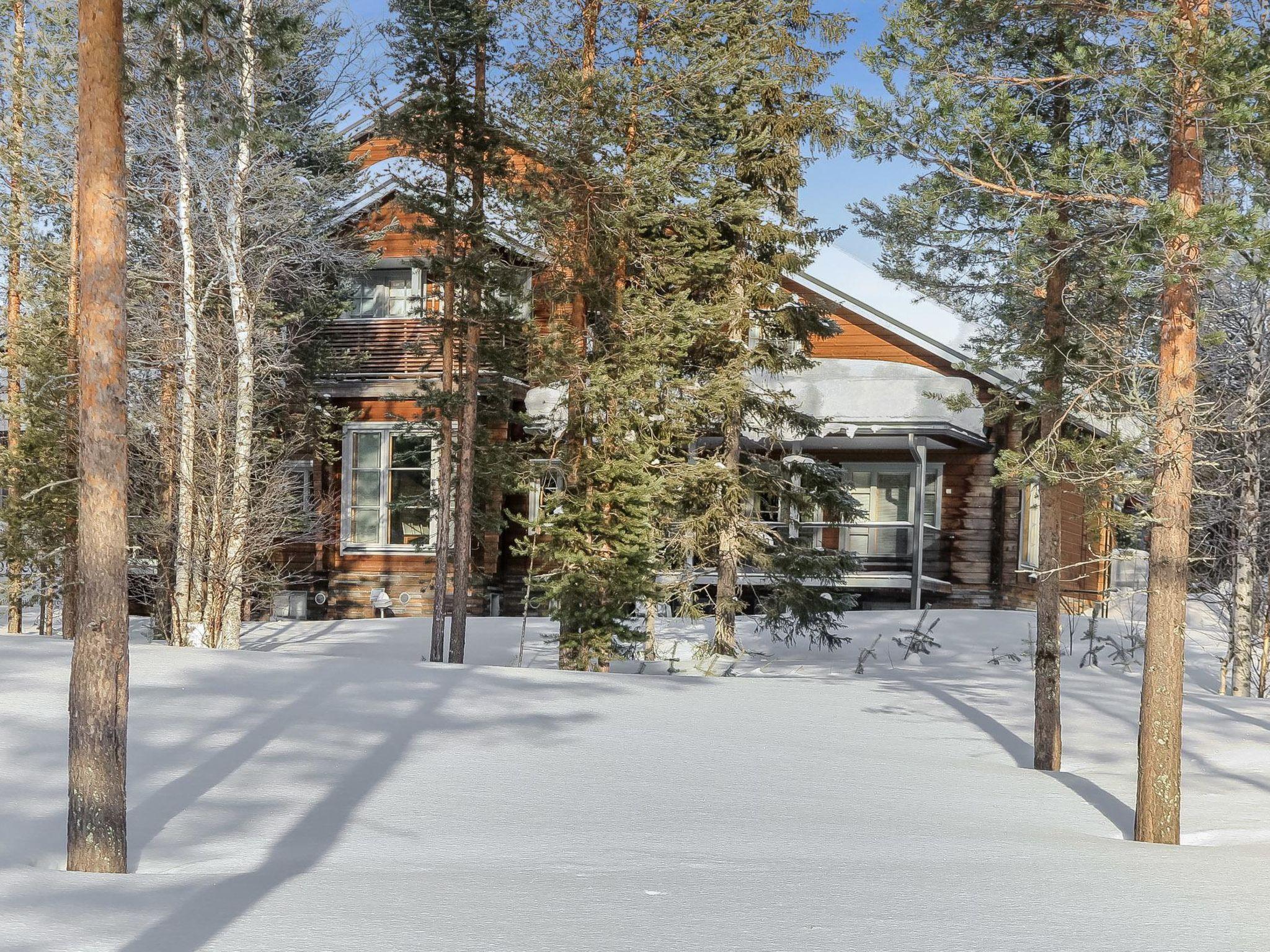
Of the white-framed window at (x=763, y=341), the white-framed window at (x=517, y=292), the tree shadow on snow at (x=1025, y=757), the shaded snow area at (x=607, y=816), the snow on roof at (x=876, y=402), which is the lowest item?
the tree shadow on snow at (x=1025, y=757)

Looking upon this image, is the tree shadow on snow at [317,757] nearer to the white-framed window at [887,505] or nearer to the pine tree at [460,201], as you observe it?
the pine tree at [460,201]

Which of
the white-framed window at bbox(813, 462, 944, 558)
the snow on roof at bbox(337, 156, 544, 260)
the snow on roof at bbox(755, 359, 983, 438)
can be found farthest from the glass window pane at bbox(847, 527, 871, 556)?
the snow on roof at bbox(337, 156, 544, 260)

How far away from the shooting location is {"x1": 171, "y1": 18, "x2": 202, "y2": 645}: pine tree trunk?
16422mm

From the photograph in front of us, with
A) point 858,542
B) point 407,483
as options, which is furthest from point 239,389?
point 858,542

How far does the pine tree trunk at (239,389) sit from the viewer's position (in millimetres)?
16594

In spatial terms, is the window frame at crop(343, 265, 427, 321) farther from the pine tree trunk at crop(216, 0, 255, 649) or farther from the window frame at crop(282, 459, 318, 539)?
the pine tree trunk at crop(216, 0, 255, 649)

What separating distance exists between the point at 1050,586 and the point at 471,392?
7.71 meters

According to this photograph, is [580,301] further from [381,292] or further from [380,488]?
[381,292]

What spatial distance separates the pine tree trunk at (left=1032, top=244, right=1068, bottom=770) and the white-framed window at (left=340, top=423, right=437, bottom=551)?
1333 cm

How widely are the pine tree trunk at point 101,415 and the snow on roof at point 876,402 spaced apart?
584 inches

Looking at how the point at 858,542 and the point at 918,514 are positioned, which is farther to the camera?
the point at 858,542

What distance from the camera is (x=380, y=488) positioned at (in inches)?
915

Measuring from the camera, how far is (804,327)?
18375mm

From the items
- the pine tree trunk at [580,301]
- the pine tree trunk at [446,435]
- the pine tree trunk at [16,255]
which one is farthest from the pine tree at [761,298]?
the pine tree trunk at [16,255]
